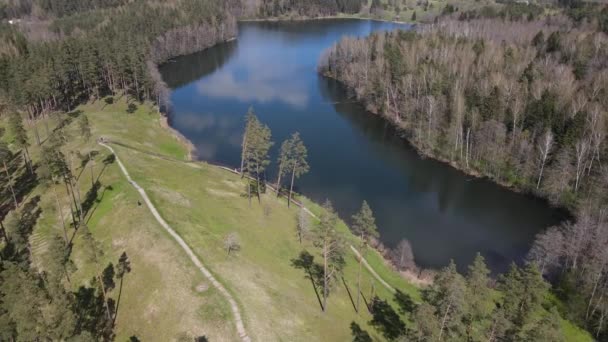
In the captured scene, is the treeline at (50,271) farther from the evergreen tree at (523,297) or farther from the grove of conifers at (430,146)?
the evergreen tree at (523,297)

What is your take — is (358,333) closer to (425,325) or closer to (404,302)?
(404,302)

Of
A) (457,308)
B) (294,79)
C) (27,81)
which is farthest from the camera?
(294,79)

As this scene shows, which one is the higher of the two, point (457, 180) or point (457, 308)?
point (457, 308)

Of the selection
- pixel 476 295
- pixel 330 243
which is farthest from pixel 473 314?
pixel 330 243

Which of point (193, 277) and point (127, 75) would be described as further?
point (127, 75)

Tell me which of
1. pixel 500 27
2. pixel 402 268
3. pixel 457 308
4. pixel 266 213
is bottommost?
pixel 402 268

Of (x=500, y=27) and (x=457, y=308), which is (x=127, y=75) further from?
(x=500, y=27)

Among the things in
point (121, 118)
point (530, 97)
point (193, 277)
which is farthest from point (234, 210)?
point (530, 97)
